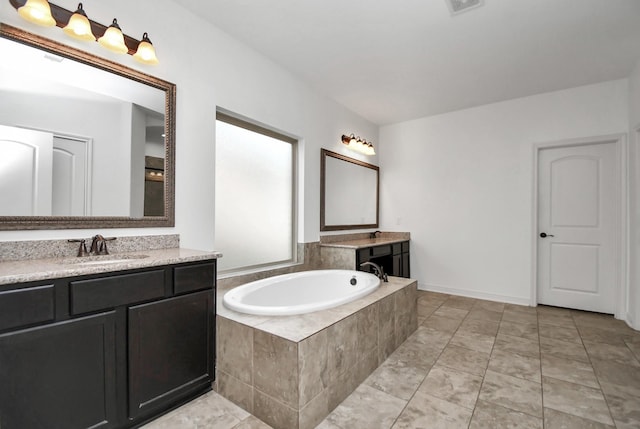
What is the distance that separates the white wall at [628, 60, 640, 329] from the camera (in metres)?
2.88

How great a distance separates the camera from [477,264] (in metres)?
4.00

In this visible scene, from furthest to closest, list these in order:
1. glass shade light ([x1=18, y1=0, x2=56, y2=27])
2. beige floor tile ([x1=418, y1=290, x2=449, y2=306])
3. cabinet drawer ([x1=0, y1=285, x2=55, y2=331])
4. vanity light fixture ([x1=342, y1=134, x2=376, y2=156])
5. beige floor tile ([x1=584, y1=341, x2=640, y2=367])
Answer: vanity light fixture ([x1=342, y1=134, x2=376, y2=156]) < beige floor tile ([x1=418, y1=290, x2=449, y2=306]) < beige floor tile ([x1=584, y1=341, x2=640, y2=367]) < glass shade light ([x1=18, y1=0, x2=56, y2=27]) < cabinet drawer ([x1=0, y1=285, x2=55, y2=331])

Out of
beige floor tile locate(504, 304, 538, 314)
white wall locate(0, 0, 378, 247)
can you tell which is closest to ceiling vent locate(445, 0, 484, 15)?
white wall locate(0, 0, 378, 247)

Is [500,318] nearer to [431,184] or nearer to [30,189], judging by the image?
[431,184]

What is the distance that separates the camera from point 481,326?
298 cm

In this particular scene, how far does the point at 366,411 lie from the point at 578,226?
136 inches

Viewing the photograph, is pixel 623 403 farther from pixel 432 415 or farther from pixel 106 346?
pixel 106 346

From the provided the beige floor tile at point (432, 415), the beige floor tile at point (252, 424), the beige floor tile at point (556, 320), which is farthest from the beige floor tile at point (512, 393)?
the beige floor tile at point (556, 320)

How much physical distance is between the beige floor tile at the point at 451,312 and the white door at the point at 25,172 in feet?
11.5

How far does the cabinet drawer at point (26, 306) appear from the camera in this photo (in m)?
1.13

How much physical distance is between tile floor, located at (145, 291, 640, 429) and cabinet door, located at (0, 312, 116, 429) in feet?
1.23

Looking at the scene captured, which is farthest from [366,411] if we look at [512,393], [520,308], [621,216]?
[621,216]

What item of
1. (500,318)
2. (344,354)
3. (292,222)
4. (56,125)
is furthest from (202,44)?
(500,318)

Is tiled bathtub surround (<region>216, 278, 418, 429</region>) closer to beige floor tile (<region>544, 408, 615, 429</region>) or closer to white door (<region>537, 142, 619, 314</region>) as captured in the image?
beige floor tile (<region>544, 408, 615, 429</region>)
